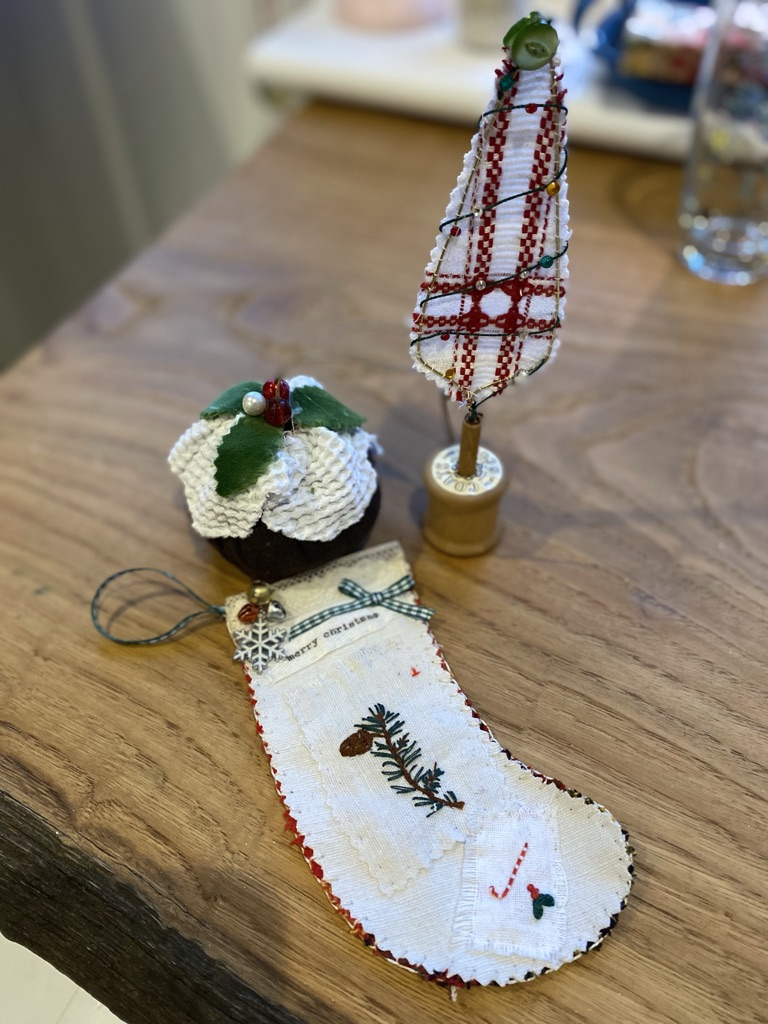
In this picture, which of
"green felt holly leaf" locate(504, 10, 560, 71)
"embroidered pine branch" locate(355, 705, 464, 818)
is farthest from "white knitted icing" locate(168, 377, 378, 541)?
"green felt holly leaf" locate(504, 10, 560, 71)

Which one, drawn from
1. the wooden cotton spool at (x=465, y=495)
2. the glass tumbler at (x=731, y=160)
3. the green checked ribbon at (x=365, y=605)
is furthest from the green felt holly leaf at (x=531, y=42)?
the glass tumbler at (x=731, y=160)

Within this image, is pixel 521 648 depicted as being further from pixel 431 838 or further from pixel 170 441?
pixel 170 441

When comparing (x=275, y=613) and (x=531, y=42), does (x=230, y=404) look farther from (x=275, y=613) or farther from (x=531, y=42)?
(x=531, y=42)

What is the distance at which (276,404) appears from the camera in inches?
18.3

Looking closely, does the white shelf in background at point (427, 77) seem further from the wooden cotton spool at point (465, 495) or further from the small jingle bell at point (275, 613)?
the small jingle bell at point (275, 613)

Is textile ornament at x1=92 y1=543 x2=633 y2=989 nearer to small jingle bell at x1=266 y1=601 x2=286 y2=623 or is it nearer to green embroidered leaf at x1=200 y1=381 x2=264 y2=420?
small jingle bell at x1=266 y1=601 x2=286 y2=623

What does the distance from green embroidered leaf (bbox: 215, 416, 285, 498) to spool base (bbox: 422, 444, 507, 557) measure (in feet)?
0.39

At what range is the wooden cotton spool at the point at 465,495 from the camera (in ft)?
1.72

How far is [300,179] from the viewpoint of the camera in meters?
0.90

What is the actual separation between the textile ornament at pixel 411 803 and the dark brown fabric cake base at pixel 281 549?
0.02 meters

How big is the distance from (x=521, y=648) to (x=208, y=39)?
1049 mm

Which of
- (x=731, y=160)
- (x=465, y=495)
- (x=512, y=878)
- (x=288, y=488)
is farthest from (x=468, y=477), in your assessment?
(x=731, y=160)

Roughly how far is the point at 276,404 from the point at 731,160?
621 mm

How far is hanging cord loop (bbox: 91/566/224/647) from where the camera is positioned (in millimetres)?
532
